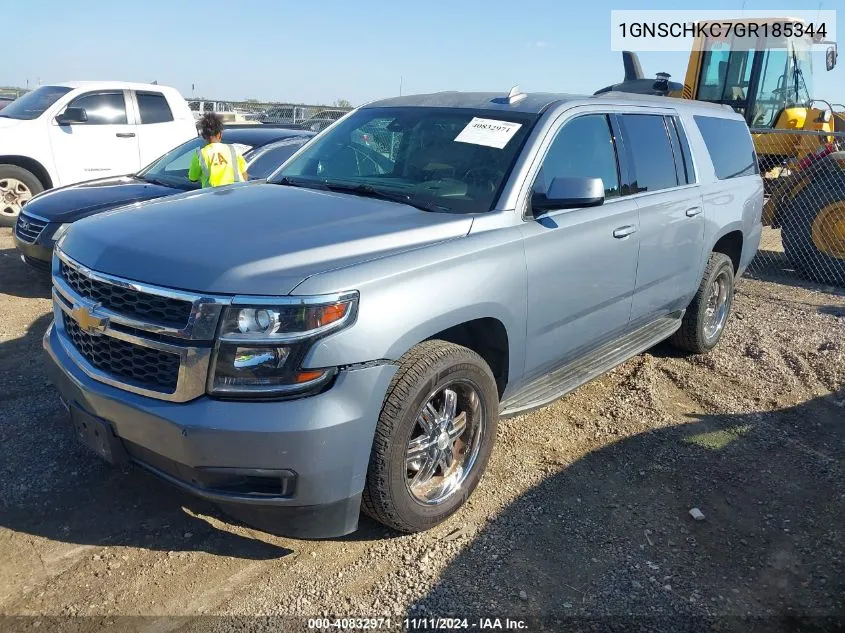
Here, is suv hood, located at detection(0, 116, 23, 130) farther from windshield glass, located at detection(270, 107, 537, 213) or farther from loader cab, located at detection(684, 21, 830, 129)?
loader cab, located at detection(684, 21, 830, 129)

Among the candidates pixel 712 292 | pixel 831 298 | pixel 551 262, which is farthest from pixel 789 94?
pixel 551 262

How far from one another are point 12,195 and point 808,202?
1053cm

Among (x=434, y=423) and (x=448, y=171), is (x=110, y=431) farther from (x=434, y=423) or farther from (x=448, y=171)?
(x=448, y=171)

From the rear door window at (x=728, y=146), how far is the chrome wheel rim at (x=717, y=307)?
0.86 meters

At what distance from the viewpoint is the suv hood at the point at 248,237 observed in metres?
2.54

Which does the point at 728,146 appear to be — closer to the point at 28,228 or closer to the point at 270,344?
the point at 270,344

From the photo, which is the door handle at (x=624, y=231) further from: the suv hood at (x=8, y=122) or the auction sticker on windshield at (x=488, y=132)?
the suv hood at (x=8, y=122)

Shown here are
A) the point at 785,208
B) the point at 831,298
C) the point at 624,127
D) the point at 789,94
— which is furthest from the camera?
the point at 789,94

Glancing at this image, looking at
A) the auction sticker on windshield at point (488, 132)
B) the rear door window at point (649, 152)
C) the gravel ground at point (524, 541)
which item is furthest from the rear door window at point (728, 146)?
Result: the auction sticker on windshield at point (488, 132)

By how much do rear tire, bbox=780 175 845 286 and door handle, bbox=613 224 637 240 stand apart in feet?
20.2

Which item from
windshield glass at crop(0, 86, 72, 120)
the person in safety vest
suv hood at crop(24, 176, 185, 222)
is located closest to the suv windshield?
suv hood at crop(24, 176, 185, 222)

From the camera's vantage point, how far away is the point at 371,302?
260 centimetres

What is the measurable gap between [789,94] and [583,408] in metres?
7.96

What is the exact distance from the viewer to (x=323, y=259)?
2680 mm
